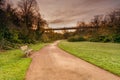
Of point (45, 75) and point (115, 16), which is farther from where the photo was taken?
point (115, 16)

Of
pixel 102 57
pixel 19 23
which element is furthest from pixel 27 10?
pixel 102 57

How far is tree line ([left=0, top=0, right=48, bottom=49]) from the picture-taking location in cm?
2675

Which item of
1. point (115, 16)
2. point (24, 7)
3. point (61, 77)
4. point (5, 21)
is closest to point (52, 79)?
point (61, 77)

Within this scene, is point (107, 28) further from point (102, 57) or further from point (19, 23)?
point (102, 57)

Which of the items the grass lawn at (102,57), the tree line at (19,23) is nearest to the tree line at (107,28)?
the tree line at (19,23)

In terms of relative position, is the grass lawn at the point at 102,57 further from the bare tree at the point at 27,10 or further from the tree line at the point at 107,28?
the tree line at the point at 107,28

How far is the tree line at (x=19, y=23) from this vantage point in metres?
26.8

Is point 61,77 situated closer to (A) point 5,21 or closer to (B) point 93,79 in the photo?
(B) point 93,79

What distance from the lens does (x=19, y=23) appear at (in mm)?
37906

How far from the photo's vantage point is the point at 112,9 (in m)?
55.7

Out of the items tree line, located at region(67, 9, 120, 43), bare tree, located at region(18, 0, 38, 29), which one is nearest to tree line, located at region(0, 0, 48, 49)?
bare tree, located at region(18, 0, 38, 29)

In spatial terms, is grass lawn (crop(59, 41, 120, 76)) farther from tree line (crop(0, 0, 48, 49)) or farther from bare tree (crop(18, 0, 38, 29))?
bare tree (crop(18, 0, 38, 29))

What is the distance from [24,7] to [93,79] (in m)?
39.1

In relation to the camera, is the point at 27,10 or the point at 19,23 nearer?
the point at 19,23
